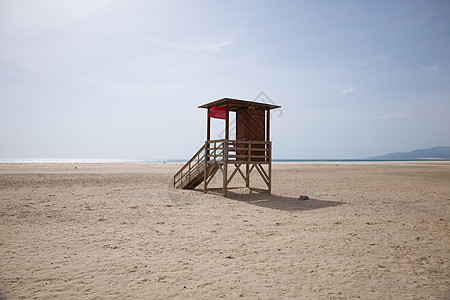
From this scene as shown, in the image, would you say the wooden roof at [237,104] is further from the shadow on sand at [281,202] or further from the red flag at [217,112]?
the shadow on sand at [281,202]

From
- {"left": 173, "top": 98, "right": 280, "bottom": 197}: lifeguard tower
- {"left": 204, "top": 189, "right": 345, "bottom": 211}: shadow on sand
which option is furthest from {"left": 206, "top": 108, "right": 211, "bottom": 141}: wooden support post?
{"left": 204, "top": 189, "right": 345, "bottom": 211}: shadow on sand

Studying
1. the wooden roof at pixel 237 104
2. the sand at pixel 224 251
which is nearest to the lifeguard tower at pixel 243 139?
the wooden roof at pixel 237 104

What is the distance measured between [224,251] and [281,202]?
7.12 metres

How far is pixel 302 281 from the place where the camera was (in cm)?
493

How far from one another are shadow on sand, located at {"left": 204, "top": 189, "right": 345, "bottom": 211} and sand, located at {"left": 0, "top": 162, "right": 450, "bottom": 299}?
0.24 meters

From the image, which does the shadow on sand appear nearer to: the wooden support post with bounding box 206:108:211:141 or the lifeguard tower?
the lifeguard tower

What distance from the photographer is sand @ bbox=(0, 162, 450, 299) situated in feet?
15.3

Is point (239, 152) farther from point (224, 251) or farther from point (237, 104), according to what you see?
point (224, 251)

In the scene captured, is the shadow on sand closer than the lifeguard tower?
Yes

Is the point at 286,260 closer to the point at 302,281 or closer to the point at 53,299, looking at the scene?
the point at 302,281

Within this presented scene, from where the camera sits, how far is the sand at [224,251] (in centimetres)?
468

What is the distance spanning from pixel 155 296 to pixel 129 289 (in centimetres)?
51

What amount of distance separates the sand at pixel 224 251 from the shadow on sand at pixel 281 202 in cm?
24

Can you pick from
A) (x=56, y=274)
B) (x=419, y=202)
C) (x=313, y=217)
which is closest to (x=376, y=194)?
(x=419, y=202)
